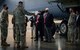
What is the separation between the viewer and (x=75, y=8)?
22484mm

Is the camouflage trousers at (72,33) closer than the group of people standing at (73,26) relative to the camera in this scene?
No

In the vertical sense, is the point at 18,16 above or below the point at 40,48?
above

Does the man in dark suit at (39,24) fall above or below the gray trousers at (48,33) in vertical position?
above

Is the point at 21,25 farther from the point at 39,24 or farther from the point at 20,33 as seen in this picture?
the point at 39,24

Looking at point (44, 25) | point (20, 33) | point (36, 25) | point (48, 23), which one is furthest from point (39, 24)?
point (20, 33)

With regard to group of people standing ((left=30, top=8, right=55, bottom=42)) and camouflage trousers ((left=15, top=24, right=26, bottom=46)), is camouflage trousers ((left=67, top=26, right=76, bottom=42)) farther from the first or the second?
camouflage trousers ((left=15, top=24, right=26, bottom=46))

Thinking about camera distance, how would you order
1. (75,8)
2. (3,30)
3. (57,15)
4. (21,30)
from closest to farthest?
(21,30) < (3,30) < (75,8) < (57,15)

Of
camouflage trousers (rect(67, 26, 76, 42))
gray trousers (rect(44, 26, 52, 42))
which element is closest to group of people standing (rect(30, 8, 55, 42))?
gray trousers (rect(44, 26, 52, 42))

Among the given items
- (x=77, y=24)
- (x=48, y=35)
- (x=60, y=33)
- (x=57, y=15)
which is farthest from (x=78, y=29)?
(x=57, y=15)

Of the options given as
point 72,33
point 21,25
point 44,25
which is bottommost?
point 72,33

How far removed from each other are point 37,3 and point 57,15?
6.38 ft

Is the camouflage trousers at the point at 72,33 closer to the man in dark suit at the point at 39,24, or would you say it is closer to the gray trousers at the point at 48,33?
the gray trousers at the point at 48,33

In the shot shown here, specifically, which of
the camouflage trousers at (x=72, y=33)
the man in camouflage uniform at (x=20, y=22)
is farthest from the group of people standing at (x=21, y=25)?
the camouflage trousers at (x=72, y=33)

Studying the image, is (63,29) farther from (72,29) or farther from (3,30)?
(3,30)
